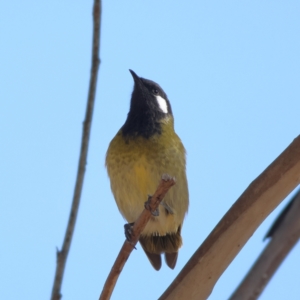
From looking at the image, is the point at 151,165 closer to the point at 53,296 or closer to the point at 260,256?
the point at 53,296

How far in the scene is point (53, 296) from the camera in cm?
246

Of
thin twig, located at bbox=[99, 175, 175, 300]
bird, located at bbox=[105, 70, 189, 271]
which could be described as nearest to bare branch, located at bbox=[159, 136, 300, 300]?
thin twig, located at bbox=[99, 175, 175, 300]

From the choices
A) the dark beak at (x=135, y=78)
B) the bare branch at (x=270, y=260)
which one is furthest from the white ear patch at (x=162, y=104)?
the bare branch at (x=270, y=260)

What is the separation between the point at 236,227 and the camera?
2.78 meters

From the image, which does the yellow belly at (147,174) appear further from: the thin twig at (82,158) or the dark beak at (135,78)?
the thin twig at (82,158)

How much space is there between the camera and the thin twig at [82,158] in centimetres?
255

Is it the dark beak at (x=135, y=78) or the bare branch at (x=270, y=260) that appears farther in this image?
the dark beak at (x=135, y=78)

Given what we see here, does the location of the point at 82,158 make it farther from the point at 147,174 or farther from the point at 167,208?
the point at 167,208

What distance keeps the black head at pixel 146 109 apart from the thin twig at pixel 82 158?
2.22 metres

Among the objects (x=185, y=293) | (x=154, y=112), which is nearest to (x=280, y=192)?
(x=185, y=293)

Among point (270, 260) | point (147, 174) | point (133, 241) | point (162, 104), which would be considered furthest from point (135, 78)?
point (270, 260)

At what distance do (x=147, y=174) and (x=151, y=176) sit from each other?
41 millimetres

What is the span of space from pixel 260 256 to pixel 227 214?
137 centimetres

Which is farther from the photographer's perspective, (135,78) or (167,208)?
(135,78)
